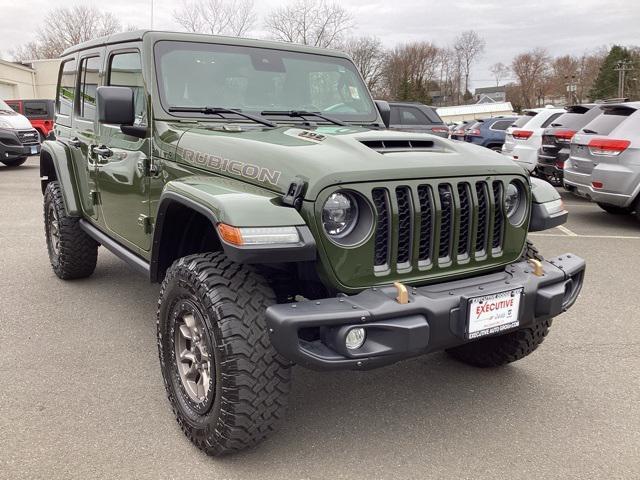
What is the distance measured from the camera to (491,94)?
82625 mm

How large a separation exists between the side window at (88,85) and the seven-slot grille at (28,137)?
11.4m

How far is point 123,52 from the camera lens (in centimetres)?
393

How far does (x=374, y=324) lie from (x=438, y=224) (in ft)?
1.99

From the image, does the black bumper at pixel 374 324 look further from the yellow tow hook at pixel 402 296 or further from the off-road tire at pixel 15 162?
the off-road tire at pixel 15 162

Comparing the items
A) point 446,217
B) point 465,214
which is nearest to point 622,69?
point 465,214

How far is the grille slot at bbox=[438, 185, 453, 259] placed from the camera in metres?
2.69

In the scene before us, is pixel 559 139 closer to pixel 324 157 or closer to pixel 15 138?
pixel 324 157

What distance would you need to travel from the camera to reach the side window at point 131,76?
357cm

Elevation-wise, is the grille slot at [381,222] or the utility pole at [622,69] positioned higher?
the utility pole at [622,69]

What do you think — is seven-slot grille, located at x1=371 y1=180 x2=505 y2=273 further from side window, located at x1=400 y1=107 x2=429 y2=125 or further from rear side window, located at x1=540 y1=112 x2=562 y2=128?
side window, located at x1=400 y1=107 x2=429 y2=125

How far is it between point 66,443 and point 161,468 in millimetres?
519

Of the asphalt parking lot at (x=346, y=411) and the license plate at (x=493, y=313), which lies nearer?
the license plate at (x=493, y=313)

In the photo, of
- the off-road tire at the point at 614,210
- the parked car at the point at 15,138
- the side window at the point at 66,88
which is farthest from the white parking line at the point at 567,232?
the parked car at the point at 15,138

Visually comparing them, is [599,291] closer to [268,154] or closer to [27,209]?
[268,154]
